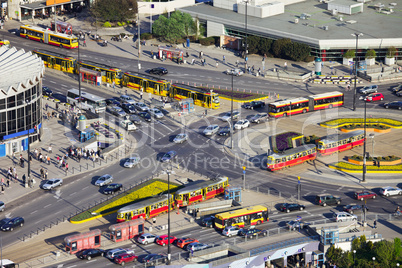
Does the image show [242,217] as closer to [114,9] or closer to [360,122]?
[360,122]

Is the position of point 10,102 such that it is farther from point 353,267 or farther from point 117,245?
point 353,267

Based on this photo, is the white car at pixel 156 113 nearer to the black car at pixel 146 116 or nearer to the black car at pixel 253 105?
the black car at pixel 146 116

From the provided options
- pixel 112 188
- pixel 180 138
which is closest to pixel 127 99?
pixel 180 138

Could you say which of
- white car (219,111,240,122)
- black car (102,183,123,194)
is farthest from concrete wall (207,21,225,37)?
black car (102,183,123,194)

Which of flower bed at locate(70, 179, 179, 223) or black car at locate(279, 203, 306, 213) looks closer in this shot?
flower bed at locate(70, 179, 179, 223)

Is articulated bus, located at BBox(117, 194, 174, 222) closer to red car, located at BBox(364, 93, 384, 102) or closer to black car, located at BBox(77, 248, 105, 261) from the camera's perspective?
black car, located at BBox(77, 248, 105, 261)
